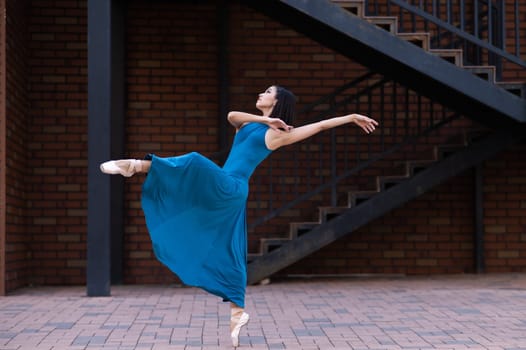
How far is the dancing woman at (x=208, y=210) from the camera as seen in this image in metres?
4.82

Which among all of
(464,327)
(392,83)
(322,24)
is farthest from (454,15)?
(464,327)

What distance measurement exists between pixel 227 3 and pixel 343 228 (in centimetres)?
286

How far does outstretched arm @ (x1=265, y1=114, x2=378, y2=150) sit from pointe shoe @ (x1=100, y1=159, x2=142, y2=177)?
0.85 m

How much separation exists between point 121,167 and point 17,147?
439cm

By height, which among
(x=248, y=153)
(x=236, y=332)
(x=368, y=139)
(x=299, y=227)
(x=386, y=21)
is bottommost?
(x=236, y=332)

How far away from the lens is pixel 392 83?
31.2 feet

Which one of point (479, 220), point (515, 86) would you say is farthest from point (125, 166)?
point (479, 220)

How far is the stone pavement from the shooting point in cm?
514

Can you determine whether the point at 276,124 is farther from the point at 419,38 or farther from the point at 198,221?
the point at 419,38

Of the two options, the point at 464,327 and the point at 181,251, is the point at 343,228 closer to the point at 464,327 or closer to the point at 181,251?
the point at 464,327

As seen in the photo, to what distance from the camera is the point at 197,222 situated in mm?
4930

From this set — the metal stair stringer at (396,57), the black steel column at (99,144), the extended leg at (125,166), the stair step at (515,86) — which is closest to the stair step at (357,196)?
the metal stair stringer at (396,57)

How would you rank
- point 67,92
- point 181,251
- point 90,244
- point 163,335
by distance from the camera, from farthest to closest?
1. point 67,92
2. point 90,244
3. point 163,335
4. point 181,251

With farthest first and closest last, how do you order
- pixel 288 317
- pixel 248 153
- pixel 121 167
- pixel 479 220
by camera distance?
1. pixel 479 220
2. pixel 288 317
3. pixel 248 153
4. pixel 121 167
